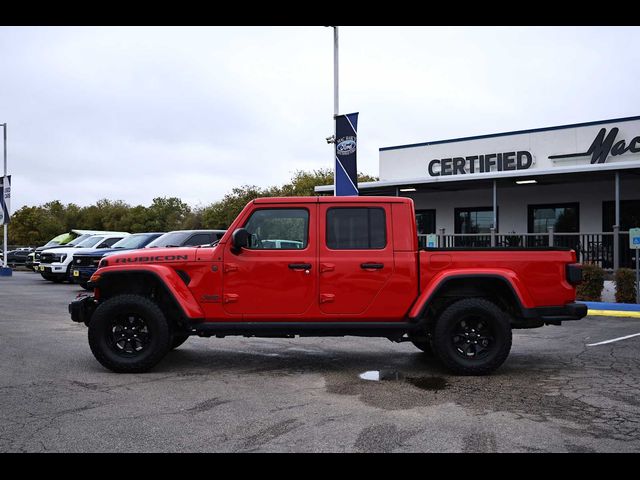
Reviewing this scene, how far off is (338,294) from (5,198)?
27070 millimetres

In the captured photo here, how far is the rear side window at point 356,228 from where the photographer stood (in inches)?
268

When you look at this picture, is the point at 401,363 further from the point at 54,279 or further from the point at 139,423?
the point at 54,279

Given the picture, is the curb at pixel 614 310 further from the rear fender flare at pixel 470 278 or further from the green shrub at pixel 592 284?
the rear fender flare at pixel 470 278

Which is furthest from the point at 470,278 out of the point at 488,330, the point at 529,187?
the point at 529,187

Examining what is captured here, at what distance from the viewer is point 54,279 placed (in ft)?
68.1

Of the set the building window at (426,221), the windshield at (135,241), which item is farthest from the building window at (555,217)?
the windshield at (135,241)

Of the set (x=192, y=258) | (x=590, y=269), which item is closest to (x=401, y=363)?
(x=192, y=258)

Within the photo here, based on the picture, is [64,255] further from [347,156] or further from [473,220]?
[473,220]

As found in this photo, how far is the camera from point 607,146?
61.6 ft

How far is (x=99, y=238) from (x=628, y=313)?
52.6 ft

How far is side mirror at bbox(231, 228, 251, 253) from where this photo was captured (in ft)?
21.6

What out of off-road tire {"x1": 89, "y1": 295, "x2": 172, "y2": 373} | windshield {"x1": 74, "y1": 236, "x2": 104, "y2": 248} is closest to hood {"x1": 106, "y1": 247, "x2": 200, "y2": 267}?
off-road tire {"x1": 89, "y1": 295, "x2": 172, "y2": 373}

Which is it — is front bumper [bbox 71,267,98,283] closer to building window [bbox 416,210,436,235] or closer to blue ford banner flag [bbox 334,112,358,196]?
blue ford banner flag [bbox 334,112,358,196]
